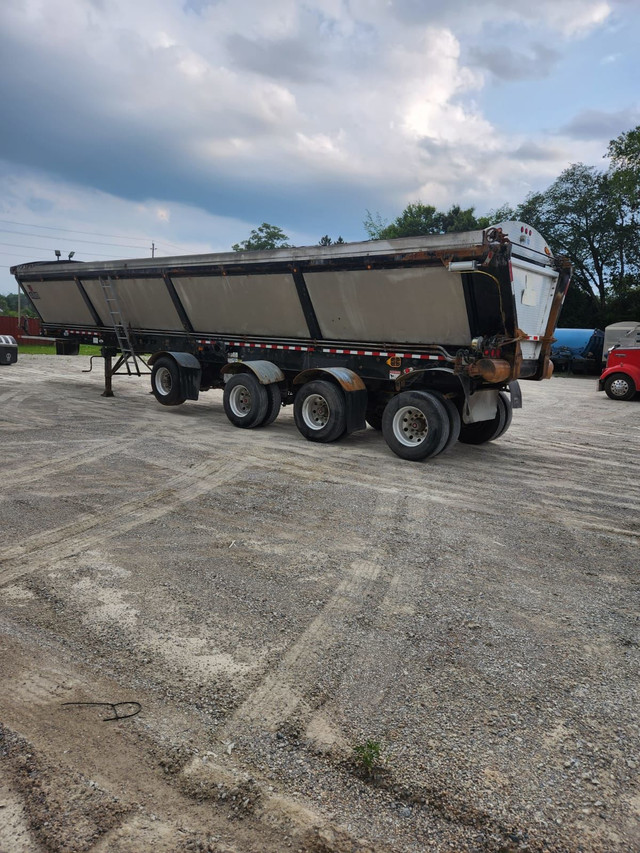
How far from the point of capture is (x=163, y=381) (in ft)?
42.5

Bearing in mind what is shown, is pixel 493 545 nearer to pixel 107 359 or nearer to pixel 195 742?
pixel 195 742

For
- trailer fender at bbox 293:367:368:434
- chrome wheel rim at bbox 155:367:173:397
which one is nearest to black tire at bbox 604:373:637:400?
trailer fender at bbox 293:367:368:434

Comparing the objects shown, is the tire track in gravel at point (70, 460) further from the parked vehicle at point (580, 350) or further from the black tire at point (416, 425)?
the parked vehicle at point (580, 350)

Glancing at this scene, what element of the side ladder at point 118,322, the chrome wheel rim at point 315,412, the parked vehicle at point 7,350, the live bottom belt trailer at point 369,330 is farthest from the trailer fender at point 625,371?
the parked vehicle at point 7,350

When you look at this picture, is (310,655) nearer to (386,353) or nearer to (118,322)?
(386,353)

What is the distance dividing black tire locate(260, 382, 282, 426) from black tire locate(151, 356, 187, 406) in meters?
2.39

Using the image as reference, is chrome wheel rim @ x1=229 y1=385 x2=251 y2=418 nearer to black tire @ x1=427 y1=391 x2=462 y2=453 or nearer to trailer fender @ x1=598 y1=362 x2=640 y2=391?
black tire @ x1=427 y1=391 x2=462 y2=453

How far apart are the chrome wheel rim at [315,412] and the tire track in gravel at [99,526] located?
266 cm

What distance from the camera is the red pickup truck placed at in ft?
60.0

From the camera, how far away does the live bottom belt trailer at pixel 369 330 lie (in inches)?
339

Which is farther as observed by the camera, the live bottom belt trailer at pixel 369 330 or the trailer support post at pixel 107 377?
the trailer support post at pixel 107 377

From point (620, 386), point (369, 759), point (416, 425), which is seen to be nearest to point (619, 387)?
point (620, 386)

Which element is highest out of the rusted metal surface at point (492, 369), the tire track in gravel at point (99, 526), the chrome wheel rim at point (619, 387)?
the rusted metal surface at point (492, 369)

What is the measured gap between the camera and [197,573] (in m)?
4.75
